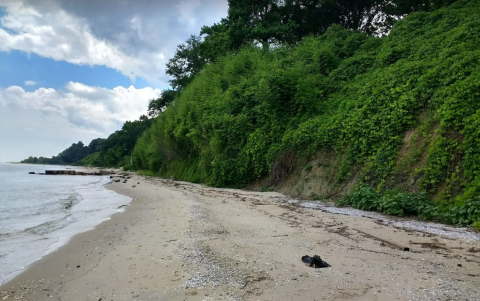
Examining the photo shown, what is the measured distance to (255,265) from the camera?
3957 millimetres

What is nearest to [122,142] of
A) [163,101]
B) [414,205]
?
[163,101]

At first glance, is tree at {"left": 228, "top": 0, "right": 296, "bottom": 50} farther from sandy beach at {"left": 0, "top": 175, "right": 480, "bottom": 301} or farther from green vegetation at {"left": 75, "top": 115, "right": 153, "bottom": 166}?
green vegetation at {"left": 75, "top": 115, "right": 153, "bottom": 166}

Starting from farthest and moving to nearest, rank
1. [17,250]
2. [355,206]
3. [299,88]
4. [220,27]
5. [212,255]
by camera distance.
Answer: [220,27] < [299,88] < [355,206] < [17,250] < [212,255]

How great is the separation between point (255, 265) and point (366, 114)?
831 centimetres

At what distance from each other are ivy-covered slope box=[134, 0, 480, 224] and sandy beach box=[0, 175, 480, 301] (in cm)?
246

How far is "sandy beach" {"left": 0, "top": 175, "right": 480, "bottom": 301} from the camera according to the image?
10.4 feet

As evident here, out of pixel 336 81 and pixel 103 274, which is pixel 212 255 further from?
pixel 336 81

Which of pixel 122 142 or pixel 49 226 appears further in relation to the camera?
pixel 122 142

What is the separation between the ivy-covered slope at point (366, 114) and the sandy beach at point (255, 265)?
2460mm

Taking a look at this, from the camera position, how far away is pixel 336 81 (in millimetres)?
14719

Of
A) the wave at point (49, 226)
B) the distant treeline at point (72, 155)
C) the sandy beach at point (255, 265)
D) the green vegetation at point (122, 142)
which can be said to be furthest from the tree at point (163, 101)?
the distant treeline at point (72, 155)

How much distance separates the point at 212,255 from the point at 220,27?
30558mm

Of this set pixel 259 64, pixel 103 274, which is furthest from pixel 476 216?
pixel 259 64

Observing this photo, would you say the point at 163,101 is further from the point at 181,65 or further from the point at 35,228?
the point at 35,228
